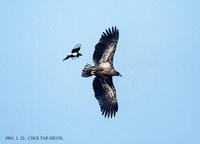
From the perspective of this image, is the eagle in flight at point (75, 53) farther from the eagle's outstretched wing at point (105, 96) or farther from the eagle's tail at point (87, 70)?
the eagle's outstretched wing at point (105, 96)

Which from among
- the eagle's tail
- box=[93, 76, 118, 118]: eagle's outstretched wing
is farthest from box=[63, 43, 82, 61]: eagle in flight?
box=[93, 76, 118, 118]: eagle's outstretched wing

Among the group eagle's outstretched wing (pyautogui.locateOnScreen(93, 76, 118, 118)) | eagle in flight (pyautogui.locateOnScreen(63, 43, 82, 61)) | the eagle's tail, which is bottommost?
eagle's outstretched wing (pyautogui.locateOnScreen(93, 76, 118, 118))

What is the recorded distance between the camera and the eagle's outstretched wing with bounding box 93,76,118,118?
26.9m

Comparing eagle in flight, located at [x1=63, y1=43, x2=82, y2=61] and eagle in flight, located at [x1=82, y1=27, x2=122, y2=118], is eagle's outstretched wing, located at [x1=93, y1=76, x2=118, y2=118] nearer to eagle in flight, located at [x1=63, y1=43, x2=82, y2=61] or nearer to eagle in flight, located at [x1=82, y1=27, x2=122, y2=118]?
eagle in flight, located at [x1=82, y1=27, x2=122, y2=118]

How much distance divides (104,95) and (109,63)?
905mm

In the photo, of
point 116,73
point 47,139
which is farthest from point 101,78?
point 47,139

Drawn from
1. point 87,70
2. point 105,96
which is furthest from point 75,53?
point 105,96

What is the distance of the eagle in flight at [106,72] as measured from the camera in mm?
26703

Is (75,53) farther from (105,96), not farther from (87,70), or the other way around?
(105,96)

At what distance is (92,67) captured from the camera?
26.6m

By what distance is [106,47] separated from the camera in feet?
88.0

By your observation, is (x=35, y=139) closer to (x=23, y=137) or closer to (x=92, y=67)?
(x=23, y=137)

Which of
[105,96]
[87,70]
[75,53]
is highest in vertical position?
[75,53]

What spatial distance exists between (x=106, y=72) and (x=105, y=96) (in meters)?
0.68
